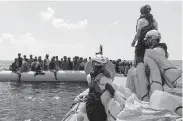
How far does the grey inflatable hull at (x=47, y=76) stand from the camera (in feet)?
61.0

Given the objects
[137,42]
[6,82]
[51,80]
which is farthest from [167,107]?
[6,82]

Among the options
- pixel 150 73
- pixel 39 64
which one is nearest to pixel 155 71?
pixel 150 73

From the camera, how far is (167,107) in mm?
2725

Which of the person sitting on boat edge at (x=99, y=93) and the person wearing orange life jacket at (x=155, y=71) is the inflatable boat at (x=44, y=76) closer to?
the person wearing orange life jacket at (x=155, y=71)

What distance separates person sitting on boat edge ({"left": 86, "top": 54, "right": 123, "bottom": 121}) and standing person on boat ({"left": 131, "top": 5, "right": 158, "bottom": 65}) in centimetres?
189

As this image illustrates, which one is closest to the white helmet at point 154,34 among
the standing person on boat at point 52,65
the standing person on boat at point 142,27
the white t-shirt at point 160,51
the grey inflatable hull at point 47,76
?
the white t-shirt at point 160,51

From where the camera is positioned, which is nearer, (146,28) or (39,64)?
(146,28)

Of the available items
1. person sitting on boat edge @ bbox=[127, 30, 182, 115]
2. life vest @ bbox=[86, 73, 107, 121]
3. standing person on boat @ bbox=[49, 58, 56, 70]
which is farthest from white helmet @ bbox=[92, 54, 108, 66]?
standing person on boat @ bbox=[49, 58, 56, 70]

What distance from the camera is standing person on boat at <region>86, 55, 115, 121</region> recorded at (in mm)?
3283

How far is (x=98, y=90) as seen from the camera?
10.9 feet

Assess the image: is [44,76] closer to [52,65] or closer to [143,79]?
[52,65]

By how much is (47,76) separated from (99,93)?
1573 centimetres

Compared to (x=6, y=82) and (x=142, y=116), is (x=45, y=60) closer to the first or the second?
(x=6, y=82)

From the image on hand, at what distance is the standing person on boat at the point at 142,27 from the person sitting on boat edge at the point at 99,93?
189cm
